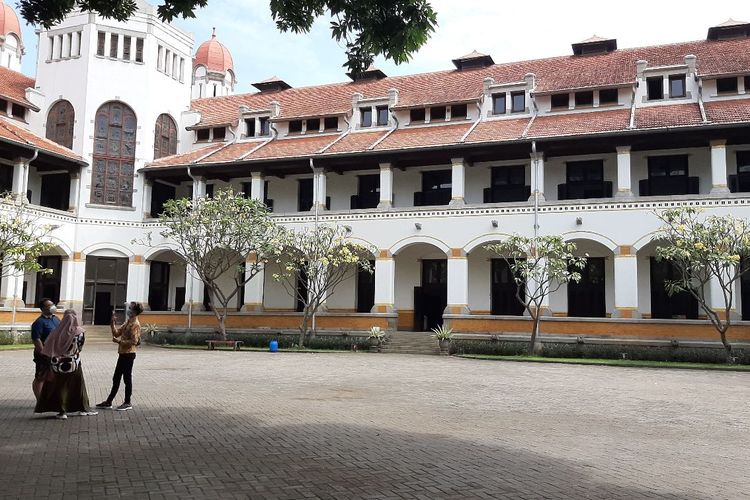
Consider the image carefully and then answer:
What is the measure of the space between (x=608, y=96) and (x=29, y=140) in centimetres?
2518

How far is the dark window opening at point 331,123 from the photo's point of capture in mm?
32638

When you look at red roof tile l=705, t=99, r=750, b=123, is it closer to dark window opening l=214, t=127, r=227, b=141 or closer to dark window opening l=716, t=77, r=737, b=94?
dark window opening l=716, t=77, r=737, b=94

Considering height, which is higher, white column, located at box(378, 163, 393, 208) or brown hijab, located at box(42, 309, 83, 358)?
white column, located at box(378, 163, 393, 208)

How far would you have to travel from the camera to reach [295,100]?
35.7 meters

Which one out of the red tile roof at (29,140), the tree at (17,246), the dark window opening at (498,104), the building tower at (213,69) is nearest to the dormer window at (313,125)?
the dark window opening at (498,104)

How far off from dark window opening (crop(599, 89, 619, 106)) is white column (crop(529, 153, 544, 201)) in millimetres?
4210

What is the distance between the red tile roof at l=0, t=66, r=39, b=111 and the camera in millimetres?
30953

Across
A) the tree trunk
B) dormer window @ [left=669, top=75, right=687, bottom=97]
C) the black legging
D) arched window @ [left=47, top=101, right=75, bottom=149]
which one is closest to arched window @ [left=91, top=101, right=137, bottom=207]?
arched window @ [left=47, top=101, right=75, bottom=149]

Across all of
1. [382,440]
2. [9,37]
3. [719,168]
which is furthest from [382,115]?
[9,37]

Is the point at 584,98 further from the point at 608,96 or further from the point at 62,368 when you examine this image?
the point at 62,368

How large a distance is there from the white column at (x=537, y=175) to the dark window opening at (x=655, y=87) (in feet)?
18.2

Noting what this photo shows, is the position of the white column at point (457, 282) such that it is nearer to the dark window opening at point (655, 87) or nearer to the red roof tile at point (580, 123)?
the red roof tile at point (580, 123)

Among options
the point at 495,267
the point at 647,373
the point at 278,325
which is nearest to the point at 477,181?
the point at 495,267

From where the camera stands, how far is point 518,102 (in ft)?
96.4
